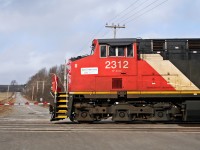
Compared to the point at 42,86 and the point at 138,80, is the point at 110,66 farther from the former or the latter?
the point at 42,86

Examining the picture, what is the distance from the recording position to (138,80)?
16.9m

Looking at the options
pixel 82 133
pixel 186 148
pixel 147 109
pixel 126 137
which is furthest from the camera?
pixel 147 109

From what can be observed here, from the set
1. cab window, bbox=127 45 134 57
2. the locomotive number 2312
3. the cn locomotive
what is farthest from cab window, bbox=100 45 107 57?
cab window, bbox=127 45 134 57

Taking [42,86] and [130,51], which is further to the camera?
[42,86]

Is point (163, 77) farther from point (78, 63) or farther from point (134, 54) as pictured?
point (78, 63)

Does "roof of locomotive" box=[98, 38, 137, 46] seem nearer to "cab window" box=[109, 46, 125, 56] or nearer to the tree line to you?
"cab window" box=[109, 46, 125, 56]

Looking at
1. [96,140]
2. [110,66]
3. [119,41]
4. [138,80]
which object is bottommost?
[96,140]

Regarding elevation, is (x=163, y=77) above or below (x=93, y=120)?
above

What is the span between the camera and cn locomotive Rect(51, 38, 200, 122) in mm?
16781

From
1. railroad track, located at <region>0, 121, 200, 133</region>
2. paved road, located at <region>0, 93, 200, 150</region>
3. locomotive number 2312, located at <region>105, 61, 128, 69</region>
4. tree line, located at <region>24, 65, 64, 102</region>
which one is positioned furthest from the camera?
tree line, located at <region>24, 65, 64, 102</region>

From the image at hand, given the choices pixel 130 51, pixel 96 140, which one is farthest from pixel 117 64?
pixel 96 140

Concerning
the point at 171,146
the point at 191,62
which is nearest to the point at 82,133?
the point at 171,146

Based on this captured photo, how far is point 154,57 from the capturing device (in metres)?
17.0

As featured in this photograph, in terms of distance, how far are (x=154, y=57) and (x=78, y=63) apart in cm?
381
